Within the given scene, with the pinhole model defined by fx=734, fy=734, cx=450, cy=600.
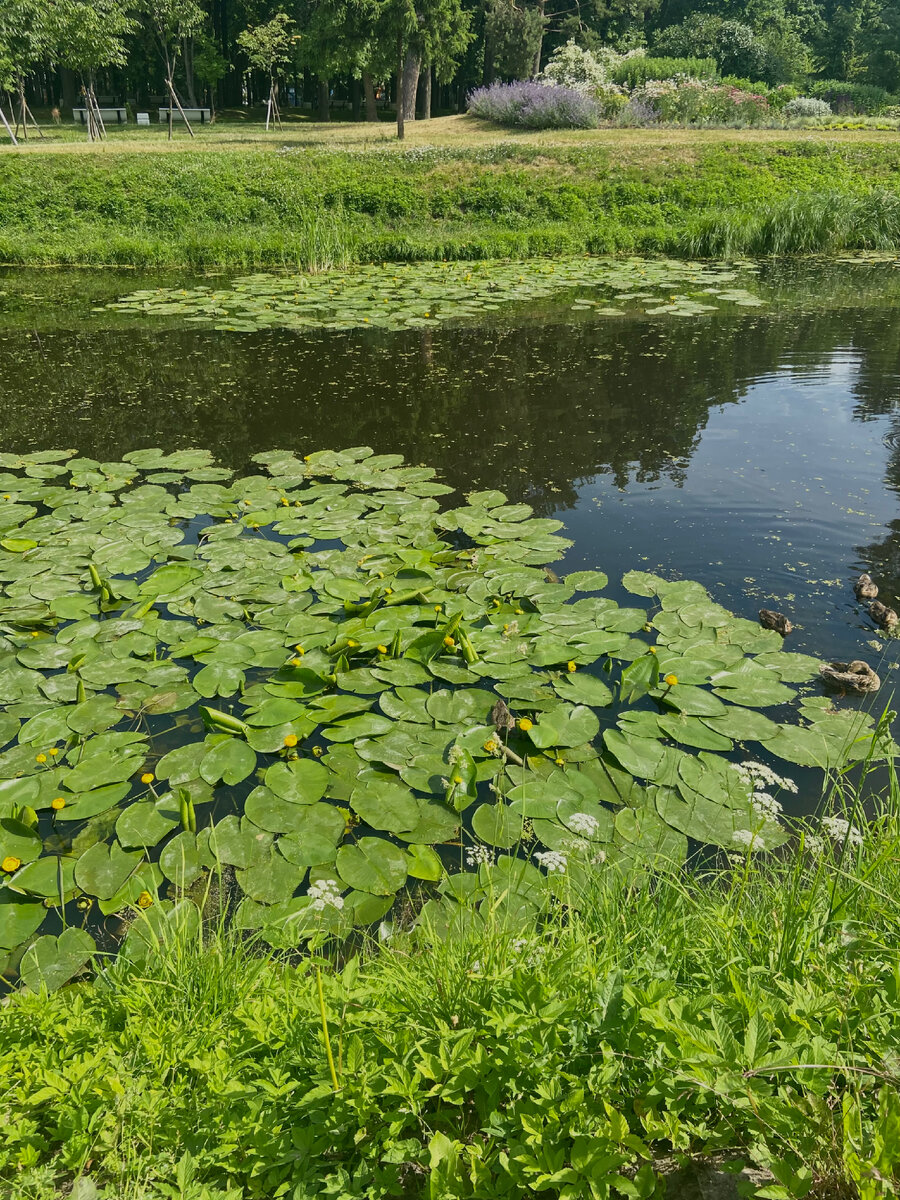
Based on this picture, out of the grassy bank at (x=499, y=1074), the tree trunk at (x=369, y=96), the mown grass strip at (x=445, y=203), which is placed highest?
the tree trunk at (x=369, y=96)

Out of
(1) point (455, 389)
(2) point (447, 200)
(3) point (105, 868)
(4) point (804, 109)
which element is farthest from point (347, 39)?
(3) point (105, 868)

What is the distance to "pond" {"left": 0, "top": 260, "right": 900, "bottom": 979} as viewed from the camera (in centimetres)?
243

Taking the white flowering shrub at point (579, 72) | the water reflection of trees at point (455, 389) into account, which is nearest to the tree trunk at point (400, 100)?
the white flowering shrub at point (579, 72)

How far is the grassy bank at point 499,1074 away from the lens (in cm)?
113

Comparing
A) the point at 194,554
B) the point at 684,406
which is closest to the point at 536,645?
the point at 194,554

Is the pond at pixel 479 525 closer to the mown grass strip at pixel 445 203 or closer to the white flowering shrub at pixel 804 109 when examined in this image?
the mown grass strip at pixel 445 203

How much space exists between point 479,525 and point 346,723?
1.82 m

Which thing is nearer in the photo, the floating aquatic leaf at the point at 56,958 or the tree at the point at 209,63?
the floating aquatic leaf at the point at 56,958

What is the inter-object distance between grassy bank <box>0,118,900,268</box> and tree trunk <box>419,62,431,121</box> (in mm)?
6972

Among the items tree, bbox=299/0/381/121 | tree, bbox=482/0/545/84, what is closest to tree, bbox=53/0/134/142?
tree, bbox=299/0/381/121

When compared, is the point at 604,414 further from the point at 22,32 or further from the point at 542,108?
the point at 22,32

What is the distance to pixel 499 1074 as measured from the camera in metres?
1.28

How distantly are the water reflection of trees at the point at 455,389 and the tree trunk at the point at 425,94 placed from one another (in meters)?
16.6

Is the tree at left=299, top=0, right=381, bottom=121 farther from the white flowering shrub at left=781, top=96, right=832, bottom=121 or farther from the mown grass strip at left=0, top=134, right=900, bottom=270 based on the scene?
the white flowering shrub at left=781, top=96, right=832, bottom=121
